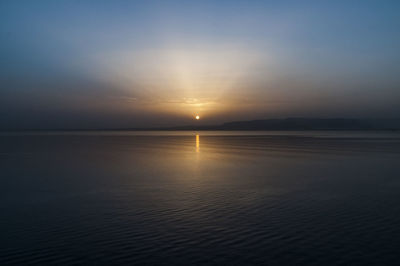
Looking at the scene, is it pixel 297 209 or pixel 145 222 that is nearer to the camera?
pixel 145 222

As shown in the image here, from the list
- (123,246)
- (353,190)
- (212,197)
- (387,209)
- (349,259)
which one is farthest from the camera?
(353,190)

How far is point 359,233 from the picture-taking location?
14.6m

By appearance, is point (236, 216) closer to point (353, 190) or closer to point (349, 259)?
point (349, 259)

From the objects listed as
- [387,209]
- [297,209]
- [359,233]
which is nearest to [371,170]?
[387,209]

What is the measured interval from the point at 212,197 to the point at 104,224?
26.7 ft

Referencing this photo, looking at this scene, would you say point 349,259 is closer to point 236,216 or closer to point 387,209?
point 236,216

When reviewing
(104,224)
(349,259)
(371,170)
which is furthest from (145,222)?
(371,170)

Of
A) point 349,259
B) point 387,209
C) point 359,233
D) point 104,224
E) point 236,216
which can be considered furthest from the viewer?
point 387,209

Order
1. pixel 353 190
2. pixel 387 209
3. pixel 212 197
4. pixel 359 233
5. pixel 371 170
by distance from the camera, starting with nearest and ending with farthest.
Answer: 1. pixel 359 233
2. pixel 387 209
3. pixel 212 197
4. pixel 353 190
5. pixel 371 170

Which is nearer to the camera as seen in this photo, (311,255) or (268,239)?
(311,255)

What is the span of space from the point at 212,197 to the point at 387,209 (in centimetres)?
1022

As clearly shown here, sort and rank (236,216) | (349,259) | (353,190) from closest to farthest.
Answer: (349,259) < (236,216) < (353,190)

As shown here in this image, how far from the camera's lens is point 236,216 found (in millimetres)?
17406

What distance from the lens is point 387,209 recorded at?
742 inches
